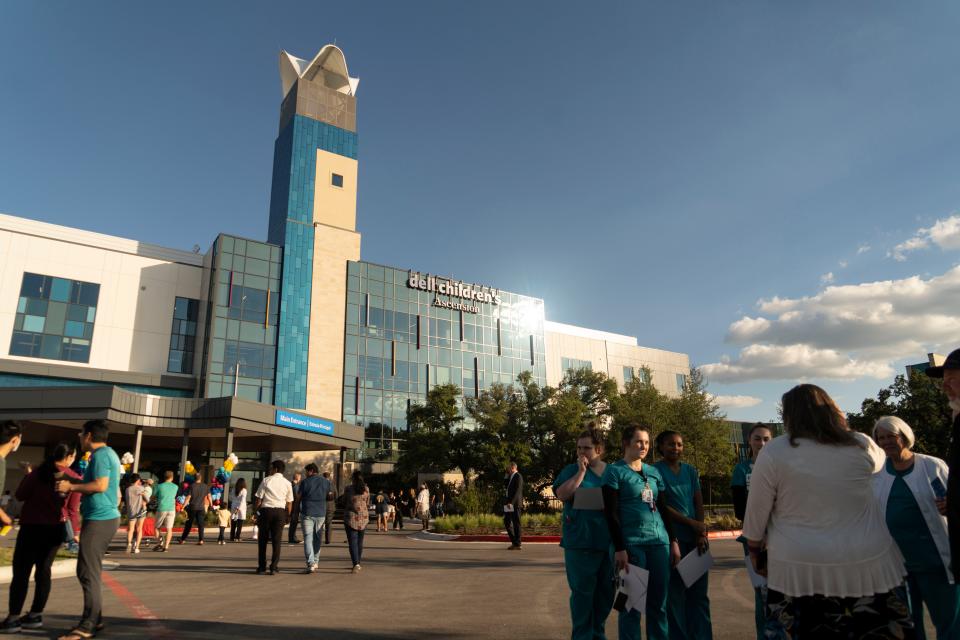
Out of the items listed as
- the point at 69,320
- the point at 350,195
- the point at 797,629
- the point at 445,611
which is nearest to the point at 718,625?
the point at 445,611

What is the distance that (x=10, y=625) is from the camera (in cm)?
568

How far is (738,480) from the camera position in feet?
17.9

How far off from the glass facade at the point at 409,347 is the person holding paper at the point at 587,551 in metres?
41.5

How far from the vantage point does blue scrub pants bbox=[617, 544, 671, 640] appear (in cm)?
464

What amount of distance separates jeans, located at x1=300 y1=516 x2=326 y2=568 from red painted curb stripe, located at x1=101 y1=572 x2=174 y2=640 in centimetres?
Result: 278

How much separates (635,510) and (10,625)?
578 centimetres

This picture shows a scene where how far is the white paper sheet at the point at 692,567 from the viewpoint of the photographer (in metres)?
4.98

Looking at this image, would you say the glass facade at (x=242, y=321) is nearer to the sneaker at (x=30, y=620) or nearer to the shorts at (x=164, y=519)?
the shorts at (x=164, y=519)

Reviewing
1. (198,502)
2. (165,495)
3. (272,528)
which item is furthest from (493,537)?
(272,528)

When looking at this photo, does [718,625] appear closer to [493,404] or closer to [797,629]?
[797,629]

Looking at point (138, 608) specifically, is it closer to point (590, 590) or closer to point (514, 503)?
point (590, 590)

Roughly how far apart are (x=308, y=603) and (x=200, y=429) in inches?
1099

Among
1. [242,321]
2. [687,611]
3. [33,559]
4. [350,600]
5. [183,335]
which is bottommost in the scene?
[350,600]

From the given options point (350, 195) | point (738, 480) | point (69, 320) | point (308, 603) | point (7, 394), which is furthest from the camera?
point (350, 195)
